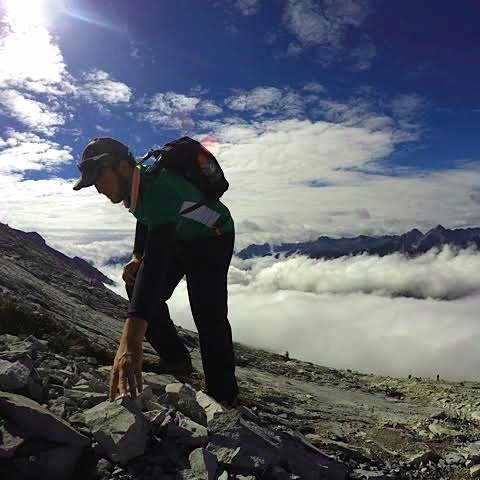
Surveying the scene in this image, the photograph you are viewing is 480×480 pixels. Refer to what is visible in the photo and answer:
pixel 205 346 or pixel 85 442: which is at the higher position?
pixel 205 346

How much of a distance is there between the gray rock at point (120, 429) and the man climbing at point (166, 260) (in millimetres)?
222

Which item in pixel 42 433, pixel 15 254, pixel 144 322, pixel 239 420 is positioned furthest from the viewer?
pixel 15 254

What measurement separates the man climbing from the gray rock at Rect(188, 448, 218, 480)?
3.08 feet

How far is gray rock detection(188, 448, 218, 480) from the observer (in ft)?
16.2

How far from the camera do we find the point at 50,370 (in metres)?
6.91

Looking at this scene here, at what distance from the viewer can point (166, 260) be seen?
5.51 m

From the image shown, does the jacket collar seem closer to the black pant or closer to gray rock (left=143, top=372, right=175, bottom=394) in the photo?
the black pant

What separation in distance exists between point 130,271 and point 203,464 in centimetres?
315

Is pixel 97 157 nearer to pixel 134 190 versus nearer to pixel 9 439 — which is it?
pixel 134 190

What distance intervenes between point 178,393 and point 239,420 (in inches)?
49.6

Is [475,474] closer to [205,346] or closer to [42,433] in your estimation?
[205,346]

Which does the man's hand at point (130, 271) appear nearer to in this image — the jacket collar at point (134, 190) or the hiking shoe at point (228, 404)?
the jacket collar at point (134, 190)

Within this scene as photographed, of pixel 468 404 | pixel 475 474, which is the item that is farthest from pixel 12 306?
pixel 468 404

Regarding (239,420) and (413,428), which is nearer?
(239,420)
